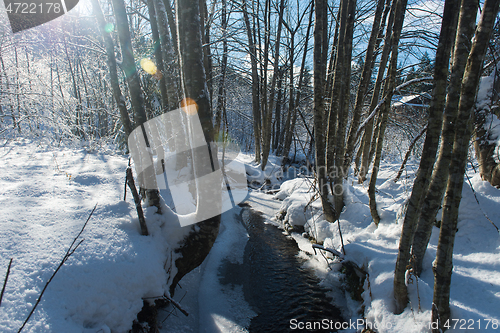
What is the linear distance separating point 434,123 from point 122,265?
3.23 meters

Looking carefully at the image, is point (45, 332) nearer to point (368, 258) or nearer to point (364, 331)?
point (364, 331)

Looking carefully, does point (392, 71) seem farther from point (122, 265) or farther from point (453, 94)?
point (122, 265)

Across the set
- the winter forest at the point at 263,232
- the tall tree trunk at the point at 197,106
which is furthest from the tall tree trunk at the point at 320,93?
the tall tree trunk at the point at 197,106

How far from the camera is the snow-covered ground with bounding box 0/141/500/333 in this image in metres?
1.77

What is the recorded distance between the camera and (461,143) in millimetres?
1653

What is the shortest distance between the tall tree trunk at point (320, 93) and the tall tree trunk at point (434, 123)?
2197 mm

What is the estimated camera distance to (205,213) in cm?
323

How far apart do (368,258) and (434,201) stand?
5.79 feet

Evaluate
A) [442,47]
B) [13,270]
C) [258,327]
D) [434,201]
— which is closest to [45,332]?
[13,270]

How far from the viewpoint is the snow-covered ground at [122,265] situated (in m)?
1.77

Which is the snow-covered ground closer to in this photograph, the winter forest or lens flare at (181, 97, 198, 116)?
the winter forest

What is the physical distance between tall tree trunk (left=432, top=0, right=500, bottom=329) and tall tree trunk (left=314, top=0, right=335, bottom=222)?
8.56 ft

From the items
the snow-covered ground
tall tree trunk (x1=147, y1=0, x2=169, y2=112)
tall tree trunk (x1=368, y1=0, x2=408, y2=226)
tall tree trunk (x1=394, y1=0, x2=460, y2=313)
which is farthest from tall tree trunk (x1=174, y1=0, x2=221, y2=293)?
tall tree trunk (x1=147, y1=0, x2=169, y2=112)

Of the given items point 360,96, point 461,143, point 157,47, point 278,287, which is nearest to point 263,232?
point 278,287
